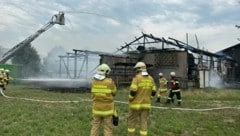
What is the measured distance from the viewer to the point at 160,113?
14852 millimetres

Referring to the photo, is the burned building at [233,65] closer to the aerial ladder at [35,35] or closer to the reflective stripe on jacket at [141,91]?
the aerial ladder at [35,35]

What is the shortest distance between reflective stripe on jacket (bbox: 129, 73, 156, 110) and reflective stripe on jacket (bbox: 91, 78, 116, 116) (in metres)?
0.94

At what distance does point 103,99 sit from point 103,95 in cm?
11

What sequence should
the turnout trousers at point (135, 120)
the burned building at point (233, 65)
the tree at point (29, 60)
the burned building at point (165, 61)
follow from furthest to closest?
the tree at point (29, 60)
the burned building at point (233, 65)
the burned building at point (165, 61)
the turnout trousers at point (135, 120)

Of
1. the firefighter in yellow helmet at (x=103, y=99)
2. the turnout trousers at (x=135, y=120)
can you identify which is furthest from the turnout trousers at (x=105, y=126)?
the turnout trousers at (x=135, y=120)

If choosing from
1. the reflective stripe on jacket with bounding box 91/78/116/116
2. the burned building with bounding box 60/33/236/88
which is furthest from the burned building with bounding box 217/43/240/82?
the reflective stripe on jacket with bounding box 91/78/116/116

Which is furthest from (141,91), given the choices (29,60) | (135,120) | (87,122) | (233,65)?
(29,60)

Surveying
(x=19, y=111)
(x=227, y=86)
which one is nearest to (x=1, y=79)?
(x=19, y=111)

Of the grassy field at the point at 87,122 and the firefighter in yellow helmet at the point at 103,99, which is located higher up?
the firefighter in yellow helmet at the point at 103,99

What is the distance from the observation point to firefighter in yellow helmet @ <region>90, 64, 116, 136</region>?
930 cm

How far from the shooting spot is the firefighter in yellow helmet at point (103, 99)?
9297mm

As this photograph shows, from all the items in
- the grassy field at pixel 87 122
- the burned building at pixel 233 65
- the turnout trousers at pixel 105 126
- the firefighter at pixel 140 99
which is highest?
the burned building at pixel 233 65

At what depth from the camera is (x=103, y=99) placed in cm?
937

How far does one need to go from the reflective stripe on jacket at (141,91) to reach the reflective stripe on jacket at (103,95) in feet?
3.09
